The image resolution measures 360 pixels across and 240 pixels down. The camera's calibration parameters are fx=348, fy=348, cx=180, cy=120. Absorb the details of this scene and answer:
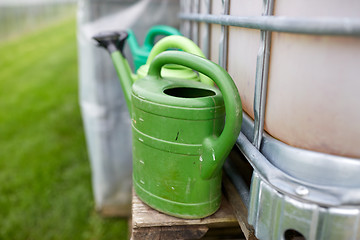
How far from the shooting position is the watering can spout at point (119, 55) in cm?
121

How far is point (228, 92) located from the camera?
0.78 meters

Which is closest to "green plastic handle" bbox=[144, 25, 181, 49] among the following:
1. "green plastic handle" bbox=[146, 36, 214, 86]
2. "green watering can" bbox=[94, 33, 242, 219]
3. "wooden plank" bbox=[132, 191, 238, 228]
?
"green plastic handle" bbox=[146, 36, 214, 86]

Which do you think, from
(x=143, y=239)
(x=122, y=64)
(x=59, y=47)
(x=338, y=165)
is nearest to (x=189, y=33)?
(x=122, y=64)

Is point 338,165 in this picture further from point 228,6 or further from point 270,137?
point 228,6

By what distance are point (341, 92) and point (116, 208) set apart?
183cm

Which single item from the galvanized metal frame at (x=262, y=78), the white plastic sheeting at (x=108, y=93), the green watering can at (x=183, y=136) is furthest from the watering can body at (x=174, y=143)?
the white plastic sheeting at (x=108, y=93)

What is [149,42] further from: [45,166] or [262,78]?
[45,166]

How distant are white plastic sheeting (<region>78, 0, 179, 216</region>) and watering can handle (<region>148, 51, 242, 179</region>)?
1.03 meters

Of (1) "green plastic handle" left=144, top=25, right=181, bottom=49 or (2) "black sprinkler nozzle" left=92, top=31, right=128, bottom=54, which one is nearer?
(2) "black sprinkler nozzle" left=92, top=31, right=128, bottom=54

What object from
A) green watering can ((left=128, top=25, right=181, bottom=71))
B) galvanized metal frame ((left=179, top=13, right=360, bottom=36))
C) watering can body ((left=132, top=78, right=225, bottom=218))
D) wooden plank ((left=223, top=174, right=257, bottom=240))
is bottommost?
wooden plank ((left=223, top=174, right=257, bottom=240))

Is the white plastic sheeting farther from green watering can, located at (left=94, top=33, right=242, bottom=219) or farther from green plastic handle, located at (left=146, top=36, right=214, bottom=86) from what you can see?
green watering can, located at (left=94, top=33, right=242, bottom=219)

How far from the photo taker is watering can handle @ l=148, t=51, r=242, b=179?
2.57ft

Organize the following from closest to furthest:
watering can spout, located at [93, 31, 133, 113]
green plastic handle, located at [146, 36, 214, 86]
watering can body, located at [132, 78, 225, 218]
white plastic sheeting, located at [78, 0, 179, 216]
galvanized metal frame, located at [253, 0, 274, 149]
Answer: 1. galvanized metal frame, located at [253, 0, 274, 149]
2. watering can body, located at [132, 78, 225, 218]
3. green plastic handle, located at [146, 36, 214, 86]
4. watering can spout, located at [93, 31, 133, 113]
5. white plastic sheeting, located at [78, 0, 179, 216]

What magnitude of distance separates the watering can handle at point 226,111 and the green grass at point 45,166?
142cm
